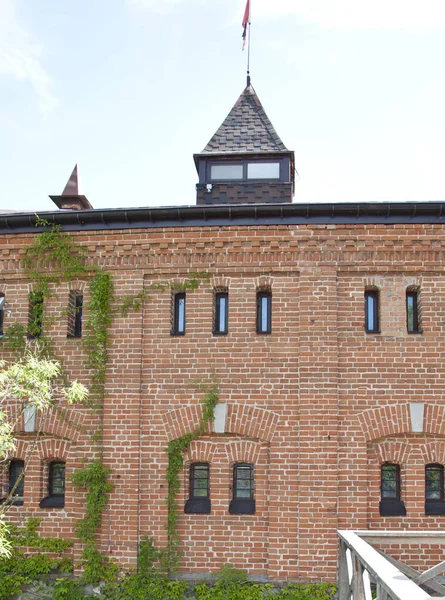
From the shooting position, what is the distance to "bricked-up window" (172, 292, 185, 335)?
12312 millimetres

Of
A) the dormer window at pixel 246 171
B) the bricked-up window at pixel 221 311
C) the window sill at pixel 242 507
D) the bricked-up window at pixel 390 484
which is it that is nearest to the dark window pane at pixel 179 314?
the bricked-up window at pixel 221 311

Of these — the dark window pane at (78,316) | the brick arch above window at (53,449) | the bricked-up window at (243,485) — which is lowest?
the bricked-up window at (243,485)

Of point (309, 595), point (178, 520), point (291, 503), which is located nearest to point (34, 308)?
point (178, 520)

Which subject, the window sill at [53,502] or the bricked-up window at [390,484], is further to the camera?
the window sill at [53,502]

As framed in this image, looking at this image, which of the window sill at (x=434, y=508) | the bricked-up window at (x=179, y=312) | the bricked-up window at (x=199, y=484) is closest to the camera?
the window sill at (x=434, y=508)

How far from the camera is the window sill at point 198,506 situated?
11.6m

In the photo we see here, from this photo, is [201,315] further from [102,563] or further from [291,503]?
[102,563]

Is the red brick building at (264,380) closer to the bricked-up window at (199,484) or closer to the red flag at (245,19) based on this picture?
the bricked-up window at (199,484)

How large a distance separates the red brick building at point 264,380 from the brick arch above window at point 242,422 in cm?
3

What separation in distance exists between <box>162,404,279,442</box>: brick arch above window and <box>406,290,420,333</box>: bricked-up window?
2.87 m

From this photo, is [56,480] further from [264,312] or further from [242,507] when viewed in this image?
[264,312]

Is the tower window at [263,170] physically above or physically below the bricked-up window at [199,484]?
above

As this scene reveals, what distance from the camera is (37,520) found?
11812mm

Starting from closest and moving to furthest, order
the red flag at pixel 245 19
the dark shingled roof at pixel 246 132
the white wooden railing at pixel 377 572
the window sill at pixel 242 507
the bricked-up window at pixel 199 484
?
the white wooden railing at pixel 377 572 < the window sill at pixel 242 507 < the bricked-up window at pixel 199 484 < the dark shingled roof at pixel 246 132 < the red flag at pixel 245 19
